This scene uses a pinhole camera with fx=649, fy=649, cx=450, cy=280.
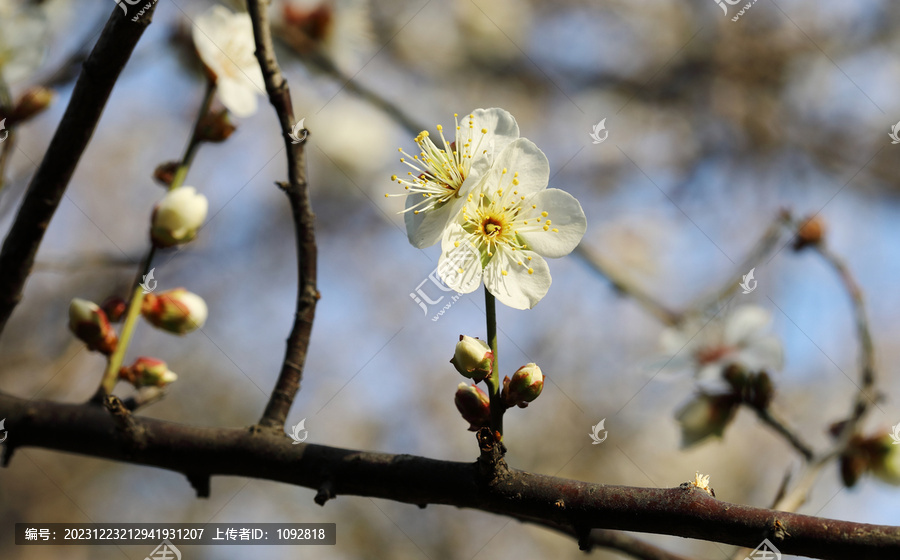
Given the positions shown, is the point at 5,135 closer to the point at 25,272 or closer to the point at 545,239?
the point at 25,272

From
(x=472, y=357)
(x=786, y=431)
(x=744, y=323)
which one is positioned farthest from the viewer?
(x=744, y=323)

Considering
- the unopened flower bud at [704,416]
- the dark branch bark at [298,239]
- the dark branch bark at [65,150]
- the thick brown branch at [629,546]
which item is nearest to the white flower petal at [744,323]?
the unopened flower bud at [704,416]

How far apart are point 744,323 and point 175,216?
156 centimetres

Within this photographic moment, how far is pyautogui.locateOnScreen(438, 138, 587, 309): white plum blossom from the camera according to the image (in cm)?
91

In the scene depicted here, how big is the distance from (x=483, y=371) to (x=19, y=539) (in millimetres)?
1417

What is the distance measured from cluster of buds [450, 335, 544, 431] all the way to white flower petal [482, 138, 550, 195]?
0.87 ft

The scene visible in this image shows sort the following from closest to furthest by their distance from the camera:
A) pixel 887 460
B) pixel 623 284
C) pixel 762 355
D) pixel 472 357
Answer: pixel 472 357 < pixel 887 460 < pixel 762 355 < pixel 623 284

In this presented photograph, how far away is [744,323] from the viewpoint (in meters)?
1.88

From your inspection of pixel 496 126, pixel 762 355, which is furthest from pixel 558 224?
pixel 762 355

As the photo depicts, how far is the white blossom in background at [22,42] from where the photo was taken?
1297 millimetres

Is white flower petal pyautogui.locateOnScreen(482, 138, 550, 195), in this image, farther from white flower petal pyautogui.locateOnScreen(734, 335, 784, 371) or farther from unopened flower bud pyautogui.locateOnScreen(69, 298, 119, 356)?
white flower petal pyautogui.locateOnScreen(734, 335, 784, 371)

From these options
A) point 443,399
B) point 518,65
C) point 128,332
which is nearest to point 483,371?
point 128,332

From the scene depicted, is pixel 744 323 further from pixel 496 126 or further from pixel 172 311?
pixel 172 311

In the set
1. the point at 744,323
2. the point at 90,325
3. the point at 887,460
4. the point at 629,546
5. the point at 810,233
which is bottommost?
the point at 629,546
